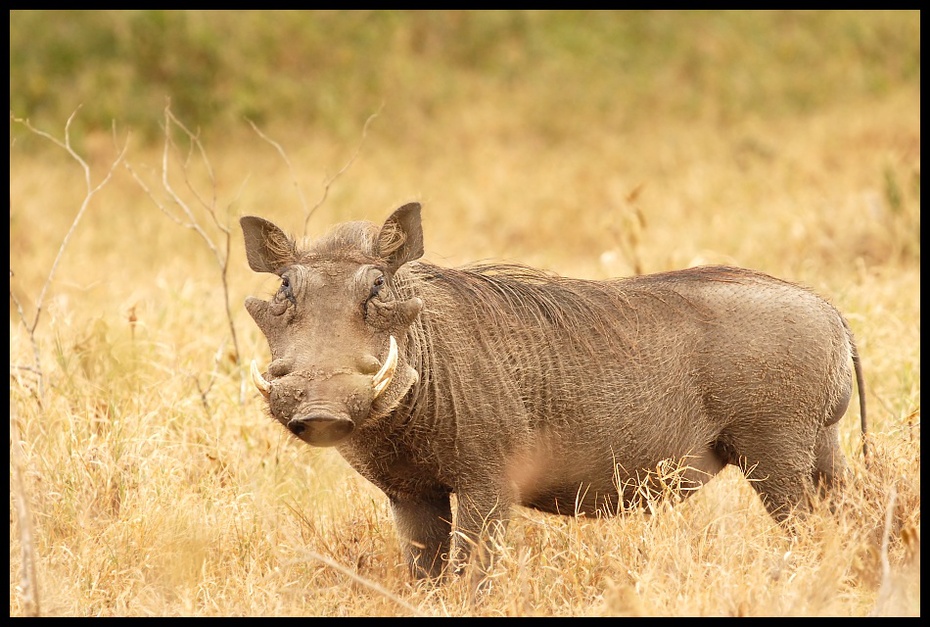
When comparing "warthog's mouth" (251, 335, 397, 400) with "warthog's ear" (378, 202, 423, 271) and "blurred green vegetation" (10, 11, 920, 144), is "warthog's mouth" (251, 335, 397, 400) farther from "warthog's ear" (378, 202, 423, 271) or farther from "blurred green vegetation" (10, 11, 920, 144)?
"blurred green vegetation" (10, 11, 920, 144)

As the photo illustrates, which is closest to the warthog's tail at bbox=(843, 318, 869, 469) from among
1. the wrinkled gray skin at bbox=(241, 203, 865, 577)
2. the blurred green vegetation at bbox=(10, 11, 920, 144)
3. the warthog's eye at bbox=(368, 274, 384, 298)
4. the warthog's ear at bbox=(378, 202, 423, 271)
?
the wrinkled gray skin at bbox=(241, 203, 865, 577)

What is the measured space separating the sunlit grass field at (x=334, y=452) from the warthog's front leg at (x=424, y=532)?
0.34 ft

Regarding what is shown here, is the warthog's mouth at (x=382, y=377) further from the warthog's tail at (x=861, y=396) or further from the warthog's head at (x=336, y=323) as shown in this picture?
the warthog's tail at (x=861, y=396)

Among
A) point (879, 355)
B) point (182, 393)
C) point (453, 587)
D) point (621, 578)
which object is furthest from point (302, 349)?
point (879, 355)

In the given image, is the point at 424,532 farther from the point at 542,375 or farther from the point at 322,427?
the point at 322,427

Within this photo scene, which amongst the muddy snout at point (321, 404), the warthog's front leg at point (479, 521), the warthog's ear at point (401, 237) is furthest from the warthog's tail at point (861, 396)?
the muddy snout at point (321, 404)

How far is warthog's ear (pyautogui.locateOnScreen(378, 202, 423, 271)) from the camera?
135 inches

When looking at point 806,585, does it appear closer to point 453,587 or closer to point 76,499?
point 453,587

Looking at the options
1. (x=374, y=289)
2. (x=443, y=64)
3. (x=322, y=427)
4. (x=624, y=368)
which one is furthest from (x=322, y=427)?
(x=443, y=64)

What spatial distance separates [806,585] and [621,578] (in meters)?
0.52

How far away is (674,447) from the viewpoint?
3.78m

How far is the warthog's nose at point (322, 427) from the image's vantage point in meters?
2.91
